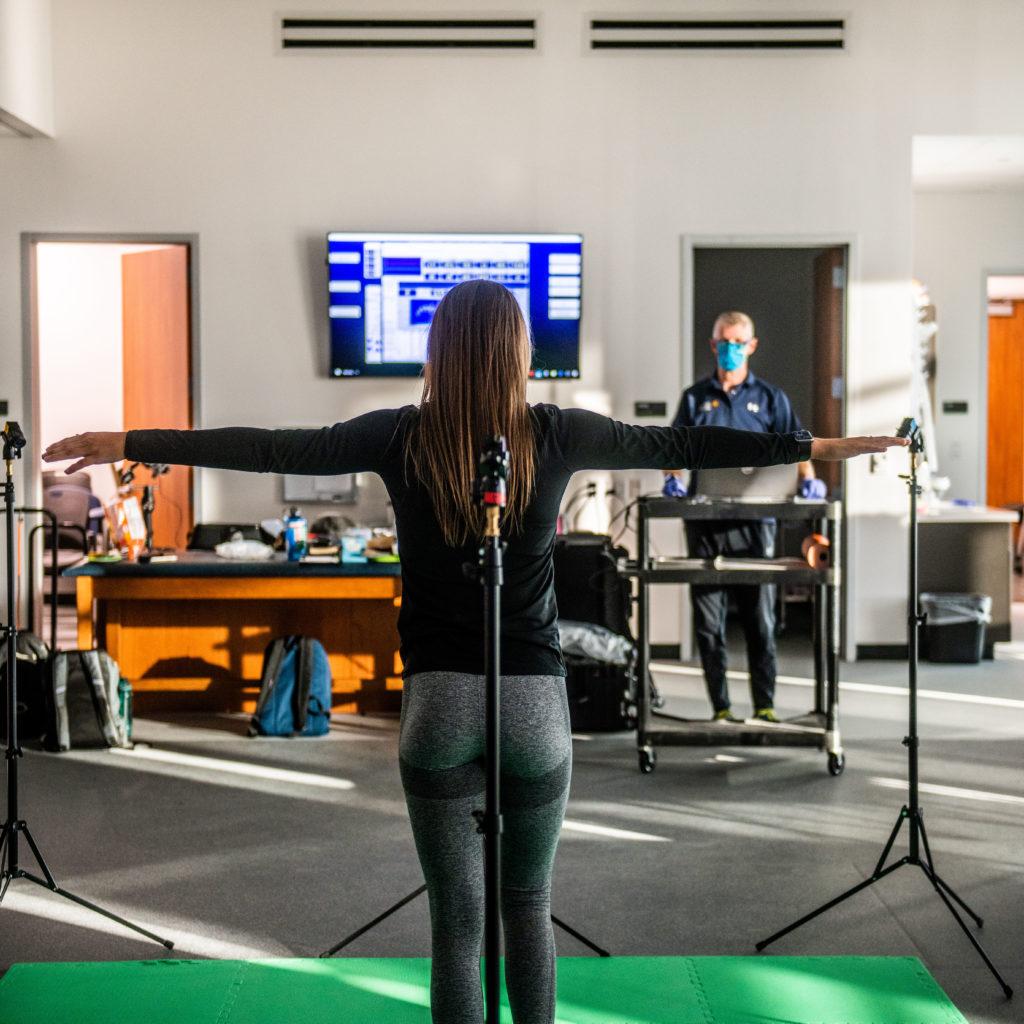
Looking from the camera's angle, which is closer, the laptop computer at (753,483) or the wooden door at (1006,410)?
the laptop computer at (753,483)

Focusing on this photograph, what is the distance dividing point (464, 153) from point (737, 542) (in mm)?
2846

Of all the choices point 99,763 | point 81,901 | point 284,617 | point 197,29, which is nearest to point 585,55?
point 197,29

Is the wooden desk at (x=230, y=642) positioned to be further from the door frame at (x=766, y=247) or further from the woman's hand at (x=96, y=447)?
the woman's hand at (x=96, y=447)

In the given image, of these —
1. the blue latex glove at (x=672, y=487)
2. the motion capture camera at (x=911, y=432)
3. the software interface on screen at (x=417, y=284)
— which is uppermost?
the software interface on screen at (x=417, y=284)

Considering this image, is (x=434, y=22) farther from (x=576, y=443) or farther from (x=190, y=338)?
(x=576, y=443)

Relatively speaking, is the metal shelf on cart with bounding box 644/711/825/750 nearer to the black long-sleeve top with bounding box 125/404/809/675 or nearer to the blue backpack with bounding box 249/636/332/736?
the blue backpack with bounding box 249/636/332/736

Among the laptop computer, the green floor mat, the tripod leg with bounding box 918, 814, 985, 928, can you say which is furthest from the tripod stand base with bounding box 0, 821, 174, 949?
the laptop computer

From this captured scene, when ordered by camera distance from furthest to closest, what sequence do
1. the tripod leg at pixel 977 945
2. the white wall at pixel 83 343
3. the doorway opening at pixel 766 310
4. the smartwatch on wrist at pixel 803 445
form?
1. the white wall at pixel 83 343
2. the doorway opening at pixel 766 310
3. the tripod leg at pixel 977 945
4. the smartwatch on wrist at pixel 803 445

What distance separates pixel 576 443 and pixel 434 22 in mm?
5196

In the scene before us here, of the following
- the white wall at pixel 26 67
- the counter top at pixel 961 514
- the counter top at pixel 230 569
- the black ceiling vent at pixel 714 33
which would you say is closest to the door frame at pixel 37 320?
the white wall at pixel 26 67

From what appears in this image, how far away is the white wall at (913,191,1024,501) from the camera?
8781mm

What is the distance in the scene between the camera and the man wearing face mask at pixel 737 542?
4848 mm

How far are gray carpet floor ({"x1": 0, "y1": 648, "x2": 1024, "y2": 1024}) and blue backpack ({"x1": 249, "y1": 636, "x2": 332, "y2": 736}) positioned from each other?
0.10 metres

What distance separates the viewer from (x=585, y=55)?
6.50 meters
